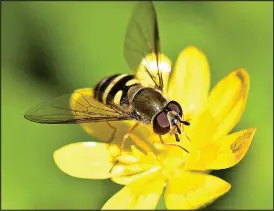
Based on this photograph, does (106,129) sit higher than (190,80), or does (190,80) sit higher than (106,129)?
(190,80)

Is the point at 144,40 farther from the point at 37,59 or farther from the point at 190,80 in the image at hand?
the point at 37,59

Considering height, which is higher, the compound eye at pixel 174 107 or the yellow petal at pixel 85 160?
the compound eye at pixel 174 107

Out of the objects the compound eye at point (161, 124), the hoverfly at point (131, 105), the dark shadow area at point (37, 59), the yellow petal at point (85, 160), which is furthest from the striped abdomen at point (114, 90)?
the dark shadow area at point (37, 59)

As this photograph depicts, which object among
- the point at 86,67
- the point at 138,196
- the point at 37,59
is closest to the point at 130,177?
the point at 138,196

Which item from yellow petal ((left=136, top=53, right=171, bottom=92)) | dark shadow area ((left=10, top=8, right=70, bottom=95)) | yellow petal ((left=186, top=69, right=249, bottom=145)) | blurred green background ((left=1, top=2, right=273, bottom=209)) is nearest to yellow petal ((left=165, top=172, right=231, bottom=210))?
yellow petal ((left=186, top=69, right=249, bottom=145))

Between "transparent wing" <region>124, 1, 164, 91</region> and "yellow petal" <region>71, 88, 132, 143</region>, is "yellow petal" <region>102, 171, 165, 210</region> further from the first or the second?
"transparent wing" <region>124, 1, 164, 91</region>

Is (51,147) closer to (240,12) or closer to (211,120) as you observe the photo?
(211,120)

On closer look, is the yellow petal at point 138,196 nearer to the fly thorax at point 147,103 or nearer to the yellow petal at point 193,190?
the yellow petal at point 193,190
